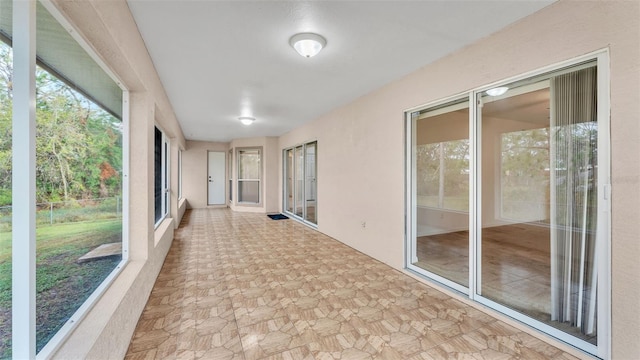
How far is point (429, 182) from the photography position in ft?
11.4

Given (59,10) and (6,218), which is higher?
(59,10)

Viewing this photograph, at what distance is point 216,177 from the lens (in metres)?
9.70

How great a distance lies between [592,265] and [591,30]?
159 centimetres

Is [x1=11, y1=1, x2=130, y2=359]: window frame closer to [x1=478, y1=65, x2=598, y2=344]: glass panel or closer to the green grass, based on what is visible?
the green grass

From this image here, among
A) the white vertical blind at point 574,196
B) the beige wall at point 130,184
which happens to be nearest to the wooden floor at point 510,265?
the white vertical blind at point 574,196

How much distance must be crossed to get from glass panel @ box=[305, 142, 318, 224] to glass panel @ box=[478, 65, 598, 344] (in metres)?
3.80

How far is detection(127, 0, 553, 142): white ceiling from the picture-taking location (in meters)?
2.01

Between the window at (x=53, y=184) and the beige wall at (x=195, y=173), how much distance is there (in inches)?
298

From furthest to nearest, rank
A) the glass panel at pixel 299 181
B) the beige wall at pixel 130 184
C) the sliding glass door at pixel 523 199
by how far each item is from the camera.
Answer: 1. the glass panel at pixel 299 181
2. the sliding glass door at pixel 523 199
3. the beige wall at pixel 130 184

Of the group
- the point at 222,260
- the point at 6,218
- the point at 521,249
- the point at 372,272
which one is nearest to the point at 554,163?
the point at 521,249

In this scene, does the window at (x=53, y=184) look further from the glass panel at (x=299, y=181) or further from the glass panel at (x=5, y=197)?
the glass panel at (x=299, y=181)

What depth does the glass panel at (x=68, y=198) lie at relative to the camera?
1236mm

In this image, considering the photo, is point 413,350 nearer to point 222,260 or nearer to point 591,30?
point 591,30

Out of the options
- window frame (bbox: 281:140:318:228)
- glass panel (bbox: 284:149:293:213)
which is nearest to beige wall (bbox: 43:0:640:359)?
window frame (bbox: 281:140:318:228)
